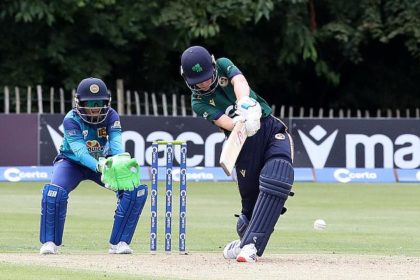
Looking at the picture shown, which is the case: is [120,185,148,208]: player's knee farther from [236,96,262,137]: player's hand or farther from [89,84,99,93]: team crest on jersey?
[236,96,262,137]: player's hand

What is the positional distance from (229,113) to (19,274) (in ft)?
6.92

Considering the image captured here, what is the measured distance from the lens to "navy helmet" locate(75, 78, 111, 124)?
9.51 metres

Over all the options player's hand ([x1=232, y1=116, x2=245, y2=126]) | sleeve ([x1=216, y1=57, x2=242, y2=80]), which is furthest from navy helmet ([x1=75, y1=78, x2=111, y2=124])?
player's hand ([x1=232, y1=116, x2=245, y2=126])

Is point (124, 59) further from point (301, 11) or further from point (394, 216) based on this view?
point (394, 216)

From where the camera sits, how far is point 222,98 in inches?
348

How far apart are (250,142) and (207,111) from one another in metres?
0.41

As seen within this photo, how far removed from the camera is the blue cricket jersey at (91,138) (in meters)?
9.50

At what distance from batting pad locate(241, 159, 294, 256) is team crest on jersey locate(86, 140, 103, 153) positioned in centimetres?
173

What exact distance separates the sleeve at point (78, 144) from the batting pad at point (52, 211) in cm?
33

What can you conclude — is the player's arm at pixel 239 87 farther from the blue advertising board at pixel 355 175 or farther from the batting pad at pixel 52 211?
the blue advertising board at pixel 355 175

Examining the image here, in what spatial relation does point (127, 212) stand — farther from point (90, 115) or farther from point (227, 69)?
point (227, 69)

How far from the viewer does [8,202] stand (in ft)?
53.4

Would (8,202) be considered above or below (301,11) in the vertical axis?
below

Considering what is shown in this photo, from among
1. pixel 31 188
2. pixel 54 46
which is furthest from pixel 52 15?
pixel 31 188
